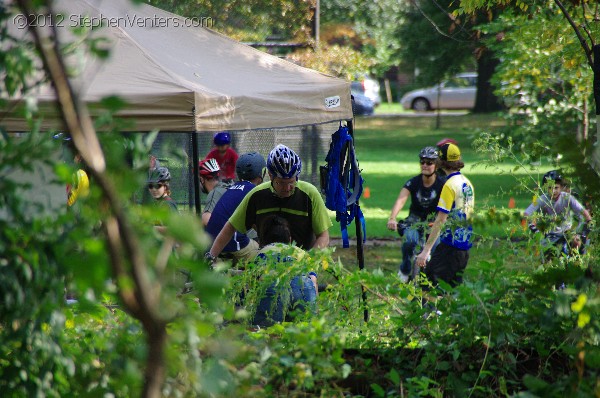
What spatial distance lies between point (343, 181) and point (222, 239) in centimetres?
183

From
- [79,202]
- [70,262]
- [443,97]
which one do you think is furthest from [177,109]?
[443,97]

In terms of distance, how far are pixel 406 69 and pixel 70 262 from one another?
44695 mm

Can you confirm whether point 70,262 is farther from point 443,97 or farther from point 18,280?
point 443,97

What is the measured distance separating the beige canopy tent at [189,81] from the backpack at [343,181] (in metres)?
0.28

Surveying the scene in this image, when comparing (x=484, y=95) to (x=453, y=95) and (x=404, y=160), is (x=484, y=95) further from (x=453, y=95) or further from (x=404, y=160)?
(x=404, y=160)

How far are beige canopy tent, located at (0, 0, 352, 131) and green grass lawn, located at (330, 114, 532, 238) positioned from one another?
73.3 inches

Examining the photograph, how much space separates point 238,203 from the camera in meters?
6.53

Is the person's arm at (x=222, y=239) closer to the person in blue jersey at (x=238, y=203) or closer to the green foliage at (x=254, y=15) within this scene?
the person in blue jersey at (x=238, y=203)

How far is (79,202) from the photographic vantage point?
2.04 m

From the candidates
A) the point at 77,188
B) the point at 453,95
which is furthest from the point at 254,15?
the point at 453,95

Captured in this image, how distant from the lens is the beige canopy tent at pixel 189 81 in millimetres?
6012

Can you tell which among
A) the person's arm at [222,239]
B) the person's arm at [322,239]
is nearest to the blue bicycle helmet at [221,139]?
the person's arm at [222,239]

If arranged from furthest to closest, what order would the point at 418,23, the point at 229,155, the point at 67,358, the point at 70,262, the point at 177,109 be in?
the point at 418,23
the point at 229,155
the point at 177,109
the point at 67,358
the point at 70,262

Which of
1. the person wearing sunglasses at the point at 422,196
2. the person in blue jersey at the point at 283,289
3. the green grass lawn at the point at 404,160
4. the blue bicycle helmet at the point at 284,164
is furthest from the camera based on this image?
the green grass lawn at the point at 404,160
